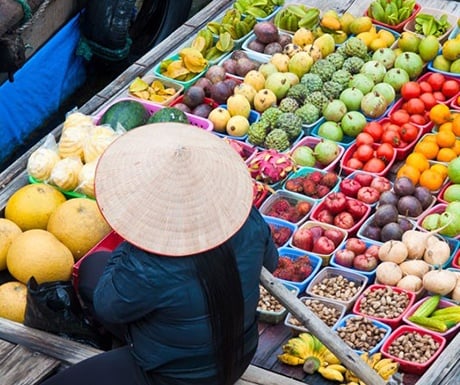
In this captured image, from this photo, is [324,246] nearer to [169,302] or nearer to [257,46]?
[169,302]

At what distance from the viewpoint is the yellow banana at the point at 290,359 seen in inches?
139

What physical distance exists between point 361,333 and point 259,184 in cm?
107

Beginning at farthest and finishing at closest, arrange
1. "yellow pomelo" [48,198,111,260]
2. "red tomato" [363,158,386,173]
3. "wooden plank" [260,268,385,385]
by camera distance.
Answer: "red tomato" [363,158,386,173] → "yellow pomelo" [48,198,111,260] → "wooden plank" [260,268,385,385]

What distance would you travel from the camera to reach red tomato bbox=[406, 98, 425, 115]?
4.81 metres

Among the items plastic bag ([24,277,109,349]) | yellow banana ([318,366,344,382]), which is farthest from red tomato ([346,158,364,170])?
plastic bag ([24,277,109,349])

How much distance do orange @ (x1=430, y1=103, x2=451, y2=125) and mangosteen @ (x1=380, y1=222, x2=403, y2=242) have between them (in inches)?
35.8

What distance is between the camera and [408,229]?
4.11m

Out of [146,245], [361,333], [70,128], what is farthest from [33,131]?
[146,245]

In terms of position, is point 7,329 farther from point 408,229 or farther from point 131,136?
point 408,229

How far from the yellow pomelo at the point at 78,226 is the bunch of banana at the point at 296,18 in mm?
2143

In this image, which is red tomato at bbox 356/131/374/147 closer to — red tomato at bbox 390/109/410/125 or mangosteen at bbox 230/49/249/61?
red tomato at bbox 390/109/410/125

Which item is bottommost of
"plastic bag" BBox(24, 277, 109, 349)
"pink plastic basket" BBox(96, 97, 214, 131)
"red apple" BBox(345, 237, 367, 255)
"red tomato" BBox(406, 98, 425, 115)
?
"plastic bag" BBox(24, 277, 109, 349)

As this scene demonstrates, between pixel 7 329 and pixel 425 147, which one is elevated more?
pixel 425 147

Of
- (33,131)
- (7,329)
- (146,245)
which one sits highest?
(146,245)
